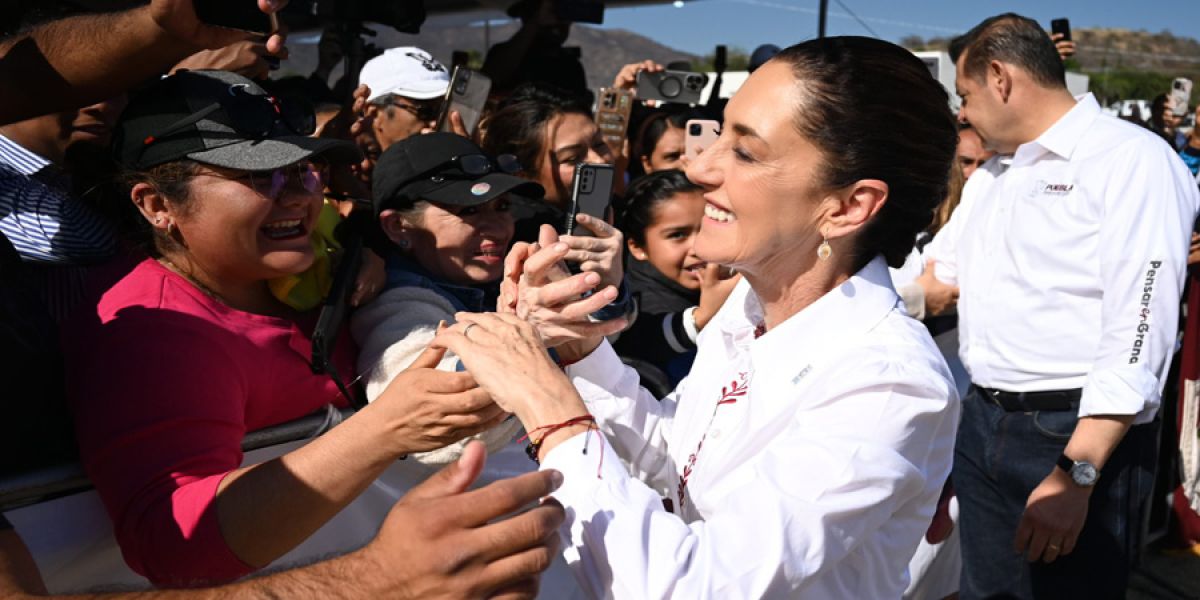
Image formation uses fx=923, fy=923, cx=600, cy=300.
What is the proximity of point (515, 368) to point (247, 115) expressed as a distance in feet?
2.82

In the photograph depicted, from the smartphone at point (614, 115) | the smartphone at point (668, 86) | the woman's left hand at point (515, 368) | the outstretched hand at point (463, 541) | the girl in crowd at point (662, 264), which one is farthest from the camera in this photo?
the smartphone at point (668, 86)

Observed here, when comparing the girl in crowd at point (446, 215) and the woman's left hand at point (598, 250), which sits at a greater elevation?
the woman's left hand at point (598, 250)

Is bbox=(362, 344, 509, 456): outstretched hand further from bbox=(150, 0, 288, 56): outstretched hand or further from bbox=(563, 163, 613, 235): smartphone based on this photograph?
bbox=(150, 0, 288, 56): outstretched hand

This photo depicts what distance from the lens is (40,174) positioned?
2.24 m

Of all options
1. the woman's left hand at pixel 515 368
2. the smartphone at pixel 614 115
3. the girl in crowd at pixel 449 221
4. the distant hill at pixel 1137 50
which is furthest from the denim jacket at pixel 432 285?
the distant hill at pixel 1137 50

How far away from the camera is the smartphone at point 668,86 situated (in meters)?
4.70

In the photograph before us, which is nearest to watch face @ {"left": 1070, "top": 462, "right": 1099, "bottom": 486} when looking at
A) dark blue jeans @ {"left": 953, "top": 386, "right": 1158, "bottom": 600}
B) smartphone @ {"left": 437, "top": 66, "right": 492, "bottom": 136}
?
dark blue jeans @ {"left": 953, "top": 386, "right": 1158, "bottom": 600}

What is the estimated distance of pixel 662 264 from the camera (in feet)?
11.6

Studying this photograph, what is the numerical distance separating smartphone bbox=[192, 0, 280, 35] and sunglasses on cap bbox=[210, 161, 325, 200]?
11.1 inches

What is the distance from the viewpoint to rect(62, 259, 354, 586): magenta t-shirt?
160cm

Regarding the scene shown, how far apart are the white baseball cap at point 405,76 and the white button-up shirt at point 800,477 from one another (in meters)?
2.39

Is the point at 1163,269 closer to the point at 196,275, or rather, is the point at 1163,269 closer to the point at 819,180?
the point at 819,180

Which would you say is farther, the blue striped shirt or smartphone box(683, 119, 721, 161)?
smartphone box(683, 119, 721, 161)

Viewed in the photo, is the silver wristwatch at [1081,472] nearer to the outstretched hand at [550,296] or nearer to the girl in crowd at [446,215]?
the outstretched hand at [550,296]
